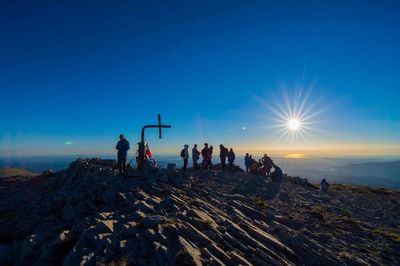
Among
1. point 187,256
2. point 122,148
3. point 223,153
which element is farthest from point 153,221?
point 223,153

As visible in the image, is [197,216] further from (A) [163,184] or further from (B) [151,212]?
(A) [163,184]

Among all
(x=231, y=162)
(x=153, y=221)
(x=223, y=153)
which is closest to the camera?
(x=153, y=221)

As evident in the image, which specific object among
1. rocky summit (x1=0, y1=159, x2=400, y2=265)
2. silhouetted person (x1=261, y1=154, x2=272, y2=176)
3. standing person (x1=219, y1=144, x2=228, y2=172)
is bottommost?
rocky summit (x1=0, y1=159, x2=400, y2=265)

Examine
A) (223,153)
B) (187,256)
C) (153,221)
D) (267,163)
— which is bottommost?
(187,256)

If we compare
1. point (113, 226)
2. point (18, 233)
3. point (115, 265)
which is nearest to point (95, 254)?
point (115, 265)

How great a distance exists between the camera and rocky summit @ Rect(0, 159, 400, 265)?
11641 mm

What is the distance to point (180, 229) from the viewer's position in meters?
13.0

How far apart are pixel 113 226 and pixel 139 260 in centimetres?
352

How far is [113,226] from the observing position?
45.5 feet

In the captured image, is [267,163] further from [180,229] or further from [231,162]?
[180,229]

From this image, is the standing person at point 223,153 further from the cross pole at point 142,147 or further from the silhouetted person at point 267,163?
the cross pole at point 142,147

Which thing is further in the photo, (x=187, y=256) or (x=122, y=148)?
(x=122, y=148)

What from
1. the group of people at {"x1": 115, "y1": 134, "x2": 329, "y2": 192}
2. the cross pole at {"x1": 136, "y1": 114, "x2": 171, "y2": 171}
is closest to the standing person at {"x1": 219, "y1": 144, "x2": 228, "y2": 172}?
the group of people at {"x1": 115, "y1": 134, "x2": 329, "y2": 192}

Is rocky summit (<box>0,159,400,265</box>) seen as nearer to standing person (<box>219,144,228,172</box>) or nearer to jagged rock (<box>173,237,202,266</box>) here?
jagged rock (<box>173,237,202,266</box>)
